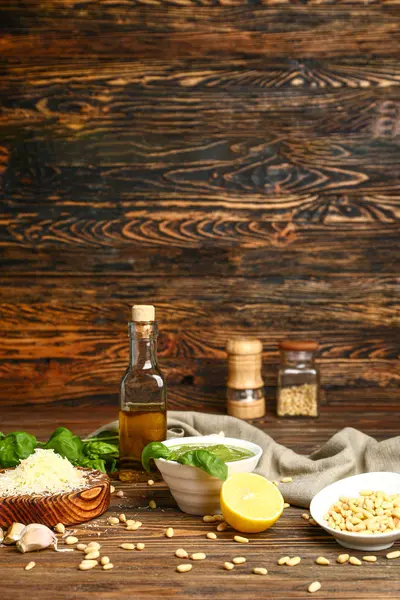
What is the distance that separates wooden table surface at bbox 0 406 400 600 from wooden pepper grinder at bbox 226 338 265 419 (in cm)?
66

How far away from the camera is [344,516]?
1.09 m

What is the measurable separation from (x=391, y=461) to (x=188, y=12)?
136 cm

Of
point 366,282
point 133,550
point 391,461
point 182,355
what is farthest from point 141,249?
point 133,550

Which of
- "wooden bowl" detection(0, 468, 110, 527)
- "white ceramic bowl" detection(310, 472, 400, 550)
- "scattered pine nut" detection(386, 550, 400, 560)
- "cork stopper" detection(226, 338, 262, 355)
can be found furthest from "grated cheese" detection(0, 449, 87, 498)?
Answer: "cork stopper" detection(226, 338, 262, 355)

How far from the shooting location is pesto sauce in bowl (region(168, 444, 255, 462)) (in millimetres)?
1216

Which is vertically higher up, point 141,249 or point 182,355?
point 141,249

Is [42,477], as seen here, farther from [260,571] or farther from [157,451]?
[260,571]

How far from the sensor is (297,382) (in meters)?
1.94

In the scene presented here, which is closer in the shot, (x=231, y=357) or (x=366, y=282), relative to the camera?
(x=231, y=357)

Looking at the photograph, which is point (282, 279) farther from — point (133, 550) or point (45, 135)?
point (133, 550)

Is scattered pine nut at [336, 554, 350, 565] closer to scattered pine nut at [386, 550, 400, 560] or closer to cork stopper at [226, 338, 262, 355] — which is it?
scattered pine nut at [386, 550, 400, 560]

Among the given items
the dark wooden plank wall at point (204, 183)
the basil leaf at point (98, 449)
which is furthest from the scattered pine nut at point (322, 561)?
the dark wooden plank wall at point (204, 183)

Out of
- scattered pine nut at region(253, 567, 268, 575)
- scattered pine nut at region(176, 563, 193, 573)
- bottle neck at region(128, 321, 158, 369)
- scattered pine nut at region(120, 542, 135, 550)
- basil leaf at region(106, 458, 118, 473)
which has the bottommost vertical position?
basil leaf at region(106, 458, 118, 473)

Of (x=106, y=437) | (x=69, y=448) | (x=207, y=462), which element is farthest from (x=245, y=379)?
(x=207, y=462)
